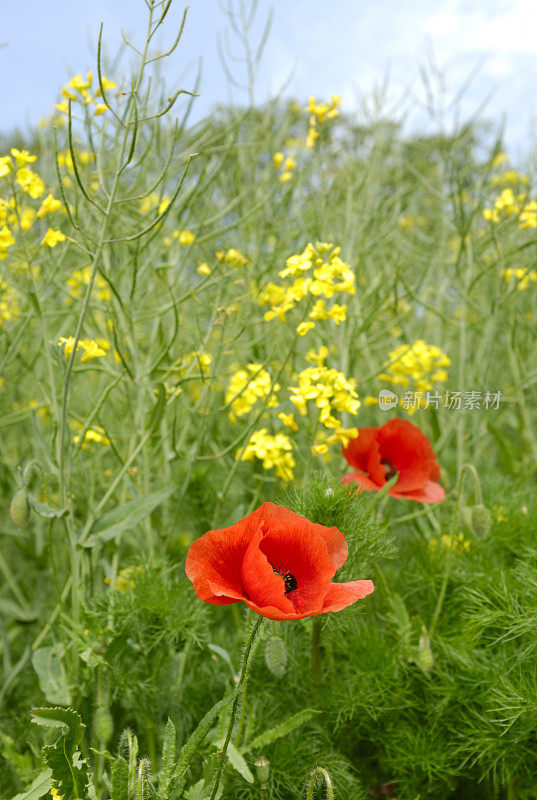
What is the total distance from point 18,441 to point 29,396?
0.20m

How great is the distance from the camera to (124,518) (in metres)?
1.01

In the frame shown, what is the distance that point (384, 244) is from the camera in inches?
75.5

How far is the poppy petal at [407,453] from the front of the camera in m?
1.02

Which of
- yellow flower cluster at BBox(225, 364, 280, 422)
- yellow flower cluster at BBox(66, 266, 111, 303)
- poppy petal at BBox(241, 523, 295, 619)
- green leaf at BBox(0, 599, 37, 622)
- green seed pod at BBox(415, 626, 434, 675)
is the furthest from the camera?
yellow flower cluster at BBox(66, 266, 111, 303)

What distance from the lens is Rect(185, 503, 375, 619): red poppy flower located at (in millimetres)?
612

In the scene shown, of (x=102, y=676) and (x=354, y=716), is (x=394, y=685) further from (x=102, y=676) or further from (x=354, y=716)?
(x=102, y=676)

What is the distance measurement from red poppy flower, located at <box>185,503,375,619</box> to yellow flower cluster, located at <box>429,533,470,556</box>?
→ 579 millimetres

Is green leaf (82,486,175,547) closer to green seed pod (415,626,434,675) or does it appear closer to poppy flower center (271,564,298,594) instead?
poppy flower center (271,564,298,594)

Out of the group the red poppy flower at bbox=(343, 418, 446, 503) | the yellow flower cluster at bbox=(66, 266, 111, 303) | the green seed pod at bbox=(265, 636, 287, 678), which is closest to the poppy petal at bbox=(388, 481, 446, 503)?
the red poppy flower at bbox=(343, 418, 446, 503)

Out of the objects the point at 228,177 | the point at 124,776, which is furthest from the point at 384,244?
the point at 124,776

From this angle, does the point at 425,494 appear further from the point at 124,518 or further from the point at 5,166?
the point at 5,166

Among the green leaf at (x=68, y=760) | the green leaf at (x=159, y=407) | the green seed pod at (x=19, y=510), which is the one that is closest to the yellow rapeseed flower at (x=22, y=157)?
the green leaf at (x=159, y=407)

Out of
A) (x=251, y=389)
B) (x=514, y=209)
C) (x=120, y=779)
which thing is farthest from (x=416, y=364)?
(x=120, y=779)

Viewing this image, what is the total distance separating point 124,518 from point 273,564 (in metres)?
0.39
